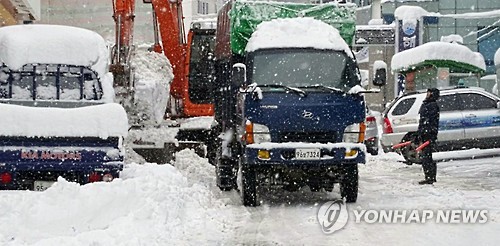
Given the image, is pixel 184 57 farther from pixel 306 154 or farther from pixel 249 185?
pixel 306 154

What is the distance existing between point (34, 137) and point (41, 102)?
2184mm

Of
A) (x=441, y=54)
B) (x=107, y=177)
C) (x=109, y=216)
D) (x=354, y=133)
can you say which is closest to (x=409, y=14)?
(x=441, y=54)

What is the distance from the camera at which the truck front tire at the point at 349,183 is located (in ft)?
34.8

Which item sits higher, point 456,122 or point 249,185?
point 249,185

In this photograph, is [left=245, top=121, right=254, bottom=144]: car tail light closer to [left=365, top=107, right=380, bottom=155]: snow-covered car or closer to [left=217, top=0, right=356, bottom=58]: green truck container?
[left=217, top=0, right=356, bottom=58]: green truck container

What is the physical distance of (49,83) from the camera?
11148mm

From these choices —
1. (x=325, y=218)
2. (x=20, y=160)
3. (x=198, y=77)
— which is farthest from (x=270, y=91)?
(x=198, y=77)

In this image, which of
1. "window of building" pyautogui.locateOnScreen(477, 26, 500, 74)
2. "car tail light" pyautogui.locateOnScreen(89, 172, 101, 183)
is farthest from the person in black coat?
"window of building" pyautogui.locateOnScreen(477, 26, 500, 74)

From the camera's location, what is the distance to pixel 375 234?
8375 mm

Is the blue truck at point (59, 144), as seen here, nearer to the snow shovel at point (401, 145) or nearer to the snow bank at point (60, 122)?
the snow bank at point (60, 122)

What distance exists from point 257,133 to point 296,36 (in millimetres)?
1894

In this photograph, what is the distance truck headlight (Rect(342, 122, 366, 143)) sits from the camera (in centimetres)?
1026

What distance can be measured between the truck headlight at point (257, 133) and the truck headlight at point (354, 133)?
3.73 ft

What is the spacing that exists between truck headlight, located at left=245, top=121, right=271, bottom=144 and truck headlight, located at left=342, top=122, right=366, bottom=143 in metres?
1.14
